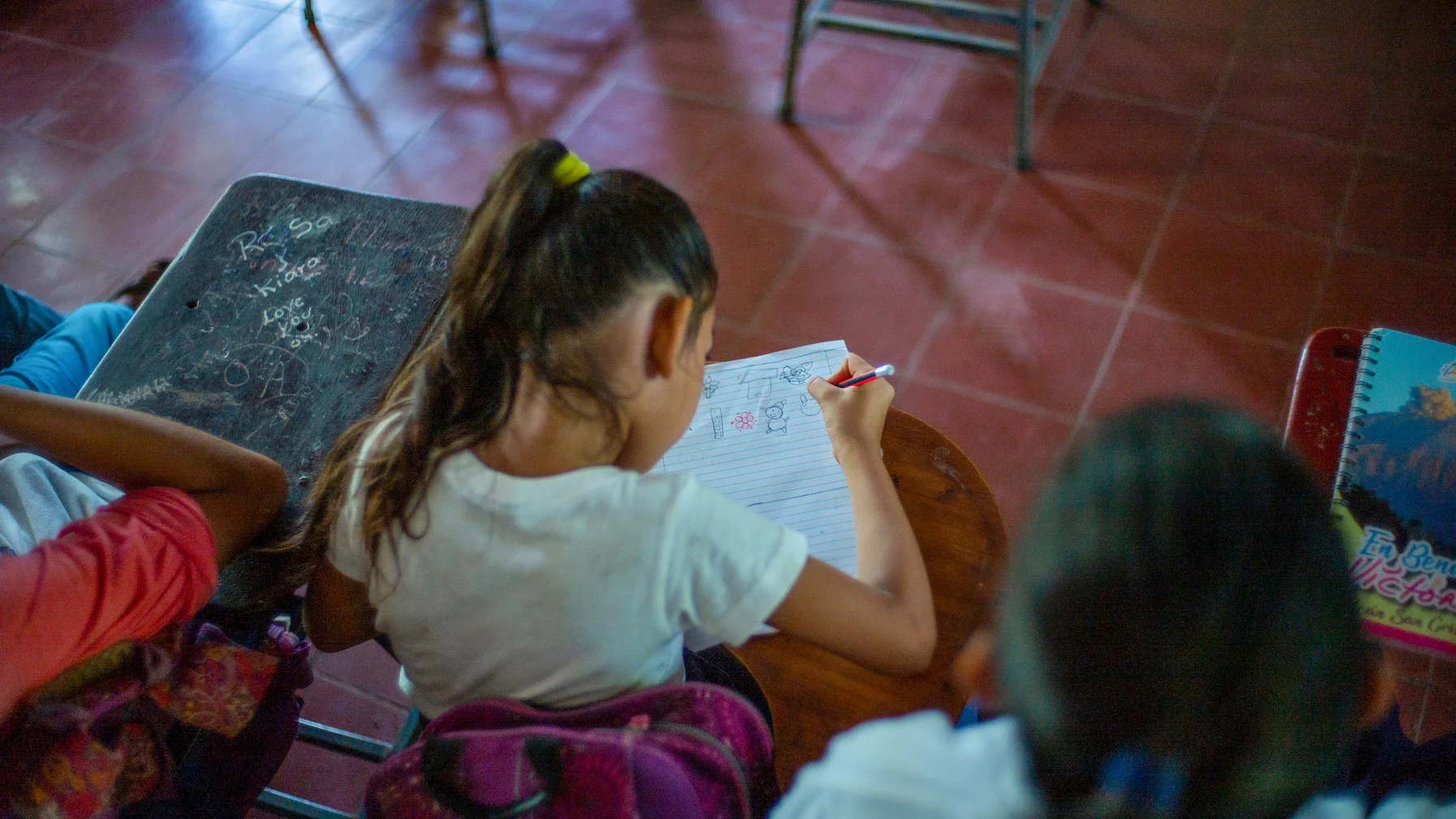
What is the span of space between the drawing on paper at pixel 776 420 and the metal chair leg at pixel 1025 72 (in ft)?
5.16

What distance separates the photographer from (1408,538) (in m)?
0.90

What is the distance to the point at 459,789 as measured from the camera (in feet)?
2.33

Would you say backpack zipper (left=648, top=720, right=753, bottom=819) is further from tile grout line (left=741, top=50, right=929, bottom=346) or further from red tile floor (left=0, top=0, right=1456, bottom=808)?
tile grout line (left=741, top=50, right=929, bottom=346)

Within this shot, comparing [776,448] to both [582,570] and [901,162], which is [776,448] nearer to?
[582,570]

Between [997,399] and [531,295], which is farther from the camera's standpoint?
[997,399]

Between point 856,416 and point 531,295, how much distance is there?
35 centimetres

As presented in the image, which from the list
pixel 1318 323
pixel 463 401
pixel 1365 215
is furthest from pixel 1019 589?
pixel 1365 215

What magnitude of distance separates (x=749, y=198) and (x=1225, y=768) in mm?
2053

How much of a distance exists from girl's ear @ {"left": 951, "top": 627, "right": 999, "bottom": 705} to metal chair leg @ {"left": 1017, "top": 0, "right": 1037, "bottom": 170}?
1.77m

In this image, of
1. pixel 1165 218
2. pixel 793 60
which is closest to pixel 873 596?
pixel 1165 218

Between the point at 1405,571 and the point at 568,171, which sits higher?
the point at 568,171

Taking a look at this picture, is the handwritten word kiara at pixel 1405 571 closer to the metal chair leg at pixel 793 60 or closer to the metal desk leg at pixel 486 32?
the metal chair leg at pixel 793 60

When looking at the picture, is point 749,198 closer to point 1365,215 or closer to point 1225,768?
point 1365,215

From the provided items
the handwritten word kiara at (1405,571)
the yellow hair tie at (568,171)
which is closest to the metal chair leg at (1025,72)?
the handwritten word kiara at (1405,571)
